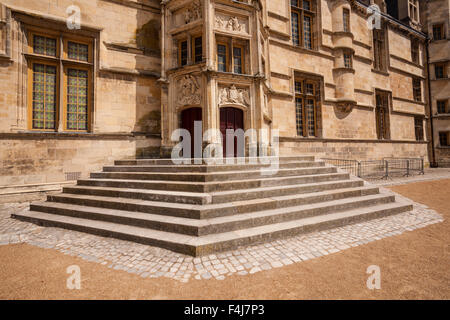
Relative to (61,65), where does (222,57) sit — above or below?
above

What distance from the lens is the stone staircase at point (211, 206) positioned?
3756mm

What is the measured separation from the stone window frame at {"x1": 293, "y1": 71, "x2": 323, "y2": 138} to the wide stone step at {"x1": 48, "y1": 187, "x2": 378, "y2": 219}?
6806 millimetres

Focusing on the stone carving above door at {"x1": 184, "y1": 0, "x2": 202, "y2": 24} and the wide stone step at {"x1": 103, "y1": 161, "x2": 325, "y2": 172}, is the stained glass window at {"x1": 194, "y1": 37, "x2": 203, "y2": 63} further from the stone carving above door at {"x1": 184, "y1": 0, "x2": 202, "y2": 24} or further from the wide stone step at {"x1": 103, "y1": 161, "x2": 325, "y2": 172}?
the wide stone step at {"x1": 103, "y1": 161, "x2": 325, "y2": 172}

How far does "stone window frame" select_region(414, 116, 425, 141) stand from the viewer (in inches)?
715

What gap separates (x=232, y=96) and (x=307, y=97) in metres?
6.15

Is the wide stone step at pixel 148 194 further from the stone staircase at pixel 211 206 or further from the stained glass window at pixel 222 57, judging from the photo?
the stained glass window at pixel 222 57

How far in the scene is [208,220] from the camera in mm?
3938

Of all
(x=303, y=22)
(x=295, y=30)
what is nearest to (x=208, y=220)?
(x=295, y=30)

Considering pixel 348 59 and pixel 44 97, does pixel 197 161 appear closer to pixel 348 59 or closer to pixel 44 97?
pixel 44 97

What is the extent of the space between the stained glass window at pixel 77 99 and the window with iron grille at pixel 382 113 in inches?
737

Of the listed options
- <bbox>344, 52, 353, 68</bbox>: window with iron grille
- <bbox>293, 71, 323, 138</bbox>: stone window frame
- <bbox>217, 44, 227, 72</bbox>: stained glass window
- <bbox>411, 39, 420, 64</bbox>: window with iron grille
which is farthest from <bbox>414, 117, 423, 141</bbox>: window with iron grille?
<bbox>217, 44, 227, 72</bbox>: stained glass window

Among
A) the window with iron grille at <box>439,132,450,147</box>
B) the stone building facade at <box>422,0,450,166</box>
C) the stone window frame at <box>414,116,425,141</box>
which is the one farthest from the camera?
the window with iron grille at <box>439,132,450,147</box>

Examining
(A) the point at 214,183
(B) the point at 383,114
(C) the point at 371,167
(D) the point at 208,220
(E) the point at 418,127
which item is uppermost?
(B) the point at 383,114
